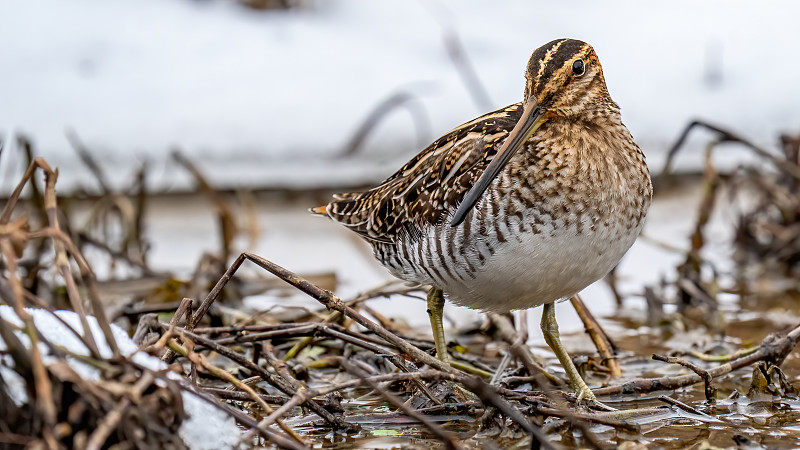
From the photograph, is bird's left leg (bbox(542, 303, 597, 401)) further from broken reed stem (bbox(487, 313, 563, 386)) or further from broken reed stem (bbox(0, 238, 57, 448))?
broken reed stem (bbox(0, 238, 57, 448))

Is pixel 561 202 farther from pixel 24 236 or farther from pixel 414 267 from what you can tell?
pixel 24 236

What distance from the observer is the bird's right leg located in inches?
159

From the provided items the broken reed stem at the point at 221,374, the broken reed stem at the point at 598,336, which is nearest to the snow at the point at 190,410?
the broken reed stem at the point at 221,374

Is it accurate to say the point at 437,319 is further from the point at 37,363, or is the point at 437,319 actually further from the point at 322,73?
the point at 322,73

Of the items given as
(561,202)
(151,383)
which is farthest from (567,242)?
(151,383)

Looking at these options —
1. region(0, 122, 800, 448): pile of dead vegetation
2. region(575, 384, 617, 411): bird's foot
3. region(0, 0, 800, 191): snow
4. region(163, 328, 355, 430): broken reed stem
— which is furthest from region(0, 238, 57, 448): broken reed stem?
region(0, 0, 800, 191): snow

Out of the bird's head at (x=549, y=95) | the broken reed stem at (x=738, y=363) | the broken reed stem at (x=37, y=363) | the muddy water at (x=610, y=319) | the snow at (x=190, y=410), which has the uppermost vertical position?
the bird's head at (x=549, y=95)

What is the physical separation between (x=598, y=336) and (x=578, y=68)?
1121 mm

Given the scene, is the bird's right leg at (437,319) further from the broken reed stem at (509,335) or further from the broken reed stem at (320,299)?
the broken reed stem at (320,299)

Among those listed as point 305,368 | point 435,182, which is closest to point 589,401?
point 435,182

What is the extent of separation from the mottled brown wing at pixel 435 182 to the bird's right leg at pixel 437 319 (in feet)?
0.95

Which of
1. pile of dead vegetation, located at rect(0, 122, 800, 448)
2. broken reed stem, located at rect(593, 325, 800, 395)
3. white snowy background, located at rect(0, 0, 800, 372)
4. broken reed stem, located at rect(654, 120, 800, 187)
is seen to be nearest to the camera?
pile of dead vegetation, located at rect(0, 122, 800, 448)

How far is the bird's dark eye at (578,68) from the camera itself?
3.55 meters

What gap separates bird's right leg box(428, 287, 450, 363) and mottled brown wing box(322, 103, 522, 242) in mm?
288
